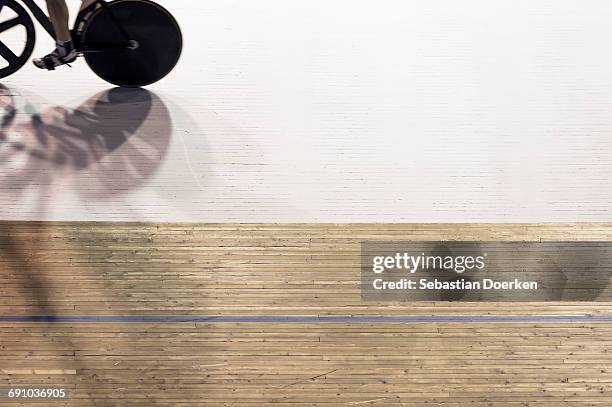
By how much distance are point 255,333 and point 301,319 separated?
0.20m

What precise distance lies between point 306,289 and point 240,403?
54 centimetres

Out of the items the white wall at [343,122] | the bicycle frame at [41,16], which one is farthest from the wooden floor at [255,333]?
the bicycle frame at [41,16]

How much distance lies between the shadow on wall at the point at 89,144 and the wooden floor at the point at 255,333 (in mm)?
220

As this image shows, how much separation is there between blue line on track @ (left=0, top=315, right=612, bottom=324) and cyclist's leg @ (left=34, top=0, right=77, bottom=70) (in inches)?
46.3

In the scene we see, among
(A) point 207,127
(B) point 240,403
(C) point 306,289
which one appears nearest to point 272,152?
(A) point 207,127

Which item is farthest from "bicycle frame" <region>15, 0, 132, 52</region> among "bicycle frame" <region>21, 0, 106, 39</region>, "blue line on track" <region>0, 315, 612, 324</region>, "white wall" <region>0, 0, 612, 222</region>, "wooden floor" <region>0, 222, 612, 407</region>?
"blue line on track" <region>0, 315, 612, 324</region>

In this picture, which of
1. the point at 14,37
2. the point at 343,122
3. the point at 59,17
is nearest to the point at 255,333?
the point at 343,122

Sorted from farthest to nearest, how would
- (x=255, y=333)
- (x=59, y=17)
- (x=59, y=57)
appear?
(x=59, y=57) → (x=59, y=17) → (x=255, y=333)

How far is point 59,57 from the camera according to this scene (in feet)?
8.68

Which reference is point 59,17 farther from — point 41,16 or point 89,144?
point 89,144

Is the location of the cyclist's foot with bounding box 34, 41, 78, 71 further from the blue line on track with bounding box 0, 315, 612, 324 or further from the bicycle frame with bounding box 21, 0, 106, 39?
the blue line on track with bounding box 0, 315, 612, 324

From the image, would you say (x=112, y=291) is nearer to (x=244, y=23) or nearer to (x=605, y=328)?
(x=244, y=23)

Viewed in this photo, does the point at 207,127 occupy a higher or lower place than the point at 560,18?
lower

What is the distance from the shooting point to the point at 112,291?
2.42m
